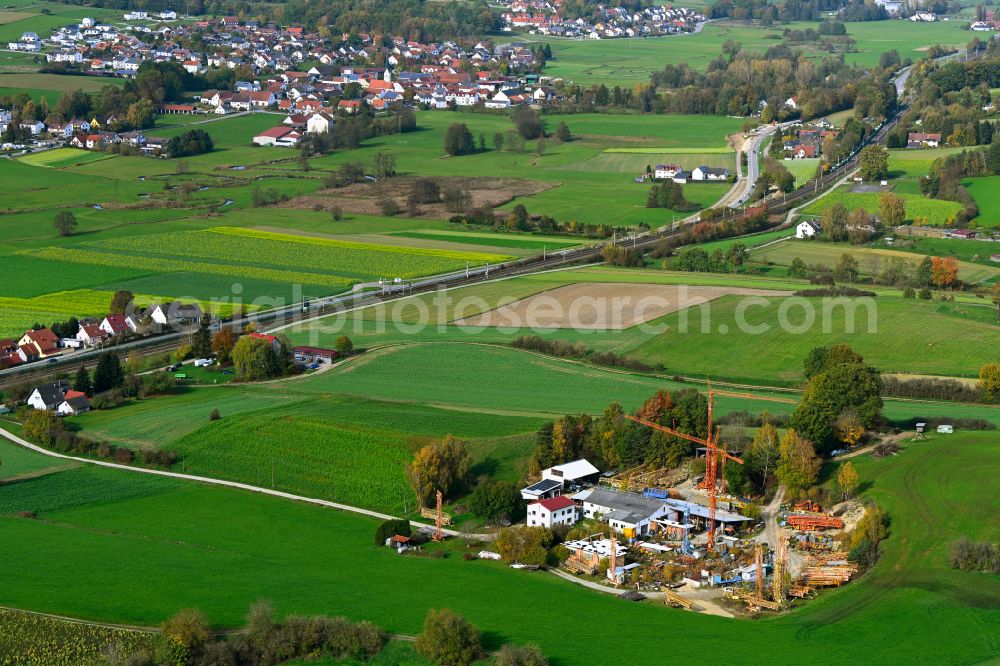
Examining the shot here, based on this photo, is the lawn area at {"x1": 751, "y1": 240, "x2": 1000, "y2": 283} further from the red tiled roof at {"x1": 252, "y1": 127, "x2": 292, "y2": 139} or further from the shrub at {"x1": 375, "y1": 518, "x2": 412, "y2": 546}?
the red tiled roof at {"x1": 252, "y1": 127, "x2": 292, "y2": 139}

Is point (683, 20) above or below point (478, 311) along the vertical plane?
above

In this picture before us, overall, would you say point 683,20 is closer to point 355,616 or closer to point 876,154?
point 876,154

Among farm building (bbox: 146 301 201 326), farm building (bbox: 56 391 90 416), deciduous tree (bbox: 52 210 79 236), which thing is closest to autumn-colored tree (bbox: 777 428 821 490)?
farm building (bbox: 56 391 90 416)

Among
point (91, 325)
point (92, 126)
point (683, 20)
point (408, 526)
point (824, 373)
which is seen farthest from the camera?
point (683, 20)

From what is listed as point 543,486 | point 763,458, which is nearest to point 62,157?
point 543,486

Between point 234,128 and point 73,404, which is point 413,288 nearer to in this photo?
point 73,404

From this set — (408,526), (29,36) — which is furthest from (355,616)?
(29,36)

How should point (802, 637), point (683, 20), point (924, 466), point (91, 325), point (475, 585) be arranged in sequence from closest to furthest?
point (802, 637) < point (475, 585) < point (924, 466) < point (91, 325) < point (683, 20)
